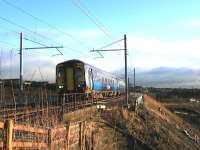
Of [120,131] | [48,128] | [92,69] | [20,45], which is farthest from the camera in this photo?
[20,45]

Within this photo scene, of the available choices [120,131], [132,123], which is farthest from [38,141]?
[132,123]

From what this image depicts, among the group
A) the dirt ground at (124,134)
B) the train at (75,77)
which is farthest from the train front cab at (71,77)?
the dirt ground at (124,134)

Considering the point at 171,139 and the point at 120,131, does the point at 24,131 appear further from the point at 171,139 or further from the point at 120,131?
the point at 171,139

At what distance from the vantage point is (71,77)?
37281 millimetres

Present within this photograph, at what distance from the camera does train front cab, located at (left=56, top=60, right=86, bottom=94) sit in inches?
1449

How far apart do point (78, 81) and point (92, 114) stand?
1108 centimetres

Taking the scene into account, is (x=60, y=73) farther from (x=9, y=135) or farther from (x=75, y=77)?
(x=9, y=135)

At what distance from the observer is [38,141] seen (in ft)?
42.5

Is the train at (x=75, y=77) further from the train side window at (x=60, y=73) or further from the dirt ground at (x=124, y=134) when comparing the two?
the dirt ground at (x=124, y=134)

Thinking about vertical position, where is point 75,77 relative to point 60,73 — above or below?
below

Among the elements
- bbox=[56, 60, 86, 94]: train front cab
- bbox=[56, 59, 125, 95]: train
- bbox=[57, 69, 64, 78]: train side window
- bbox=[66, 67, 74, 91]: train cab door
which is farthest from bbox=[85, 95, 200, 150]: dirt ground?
bbox=[57, 69, 64, 78]: train side window

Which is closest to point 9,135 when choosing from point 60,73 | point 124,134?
point 124,134

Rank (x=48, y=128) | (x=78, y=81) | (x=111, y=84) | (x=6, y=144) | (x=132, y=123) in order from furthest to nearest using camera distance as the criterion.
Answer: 1. (x=111, y=84)
2. (x=78, y=81)
3. (x=132, y=123)
4. (x=48, y=128)
5. (x=6, y=144)

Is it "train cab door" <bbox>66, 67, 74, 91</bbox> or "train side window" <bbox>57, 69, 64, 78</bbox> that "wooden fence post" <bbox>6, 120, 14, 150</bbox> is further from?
"train side window" <bbox>57, 69, 64, 78</bbox>
